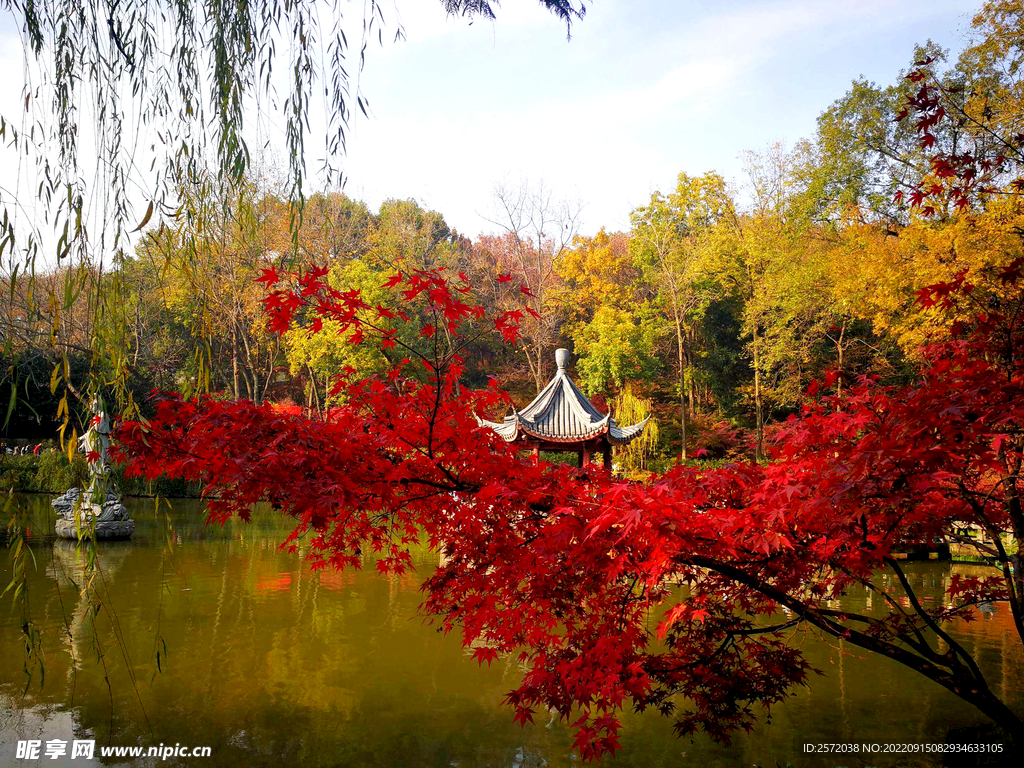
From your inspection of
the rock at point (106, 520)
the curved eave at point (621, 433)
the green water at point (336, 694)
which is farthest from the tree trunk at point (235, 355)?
the green water at point (336, 694)

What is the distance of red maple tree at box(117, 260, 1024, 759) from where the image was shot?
1.57 m

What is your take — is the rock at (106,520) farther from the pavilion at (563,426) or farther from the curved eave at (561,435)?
the curved eave at (561,435)

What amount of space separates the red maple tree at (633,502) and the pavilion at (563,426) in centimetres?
558

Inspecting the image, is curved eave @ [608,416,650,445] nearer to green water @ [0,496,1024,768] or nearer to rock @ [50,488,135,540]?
green water @ [0,496,1024,768]

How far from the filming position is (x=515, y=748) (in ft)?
9.61

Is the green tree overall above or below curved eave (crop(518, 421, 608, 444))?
above

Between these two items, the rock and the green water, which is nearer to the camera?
the green water

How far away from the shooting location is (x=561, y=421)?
27.1 feet

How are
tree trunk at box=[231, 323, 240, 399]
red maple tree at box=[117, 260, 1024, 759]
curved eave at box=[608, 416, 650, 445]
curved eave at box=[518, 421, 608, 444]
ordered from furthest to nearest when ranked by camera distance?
1. tree trunk at box=[231, 323, 240, 399]
2. curved eave at box=[608, 416, 650, 445]
3. curved eave at box=[518, 421, 608, 444]
4. red maple tree at box=[117, 260, 1024, 759]

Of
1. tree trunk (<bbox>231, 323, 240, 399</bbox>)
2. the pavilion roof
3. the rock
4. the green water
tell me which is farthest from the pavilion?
tree trunk (<bbox>231, 323, 240, 399</bbox>)

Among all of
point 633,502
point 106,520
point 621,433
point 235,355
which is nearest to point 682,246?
point 621,433

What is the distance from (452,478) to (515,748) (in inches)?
61.1

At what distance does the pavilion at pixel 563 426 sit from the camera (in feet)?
26.3

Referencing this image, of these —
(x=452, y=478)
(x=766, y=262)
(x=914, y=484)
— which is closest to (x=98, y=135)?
(x=452, y=478)
